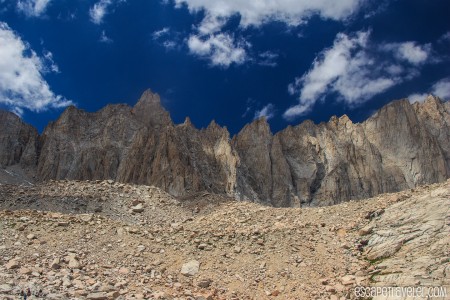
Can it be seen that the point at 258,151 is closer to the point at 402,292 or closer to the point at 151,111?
the point at 151,111

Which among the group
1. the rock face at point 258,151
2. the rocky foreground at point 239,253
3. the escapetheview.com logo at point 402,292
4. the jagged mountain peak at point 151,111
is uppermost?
the jagged mountain peak at point 151,111

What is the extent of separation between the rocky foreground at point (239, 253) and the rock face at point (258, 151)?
75038 mm

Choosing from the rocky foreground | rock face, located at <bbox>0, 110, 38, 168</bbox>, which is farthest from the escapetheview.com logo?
rock face, located at <bbox>0, 110, 38, 168</bbox>

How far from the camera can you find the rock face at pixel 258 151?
101m

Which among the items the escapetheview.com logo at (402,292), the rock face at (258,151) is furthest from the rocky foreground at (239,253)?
the rock face at (258,151)

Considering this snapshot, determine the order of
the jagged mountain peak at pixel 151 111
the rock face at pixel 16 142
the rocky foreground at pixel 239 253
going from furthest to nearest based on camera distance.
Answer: the jagged mountain peak at pixel 151 111
the rock face at pixel 16 142
the rocky foreground at pixel 239 253

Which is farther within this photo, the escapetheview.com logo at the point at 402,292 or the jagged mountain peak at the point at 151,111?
the jagged mountain peak at the point at 151,111

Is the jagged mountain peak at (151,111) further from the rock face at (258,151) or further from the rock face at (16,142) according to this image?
the rock face at (16,142)

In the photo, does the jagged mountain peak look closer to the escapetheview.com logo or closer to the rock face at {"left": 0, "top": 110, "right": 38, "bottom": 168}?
the rock face at {"left": 0, "top": 110, "right": 38, "bottom": 168}

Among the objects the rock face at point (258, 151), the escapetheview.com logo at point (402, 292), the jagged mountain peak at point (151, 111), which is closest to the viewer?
the escapetheview.com logo at point (402, 292)

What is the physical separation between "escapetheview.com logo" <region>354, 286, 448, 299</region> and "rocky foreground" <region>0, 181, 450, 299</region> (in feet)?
0.85

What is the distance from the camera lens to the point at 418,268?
43.6ft

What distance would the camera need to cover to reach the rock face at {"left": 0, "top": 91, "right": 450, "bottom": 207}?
3986 inches

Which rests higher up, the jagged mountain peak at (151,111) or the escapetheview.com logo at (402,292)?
the jagged mountain peak at (151,111)
